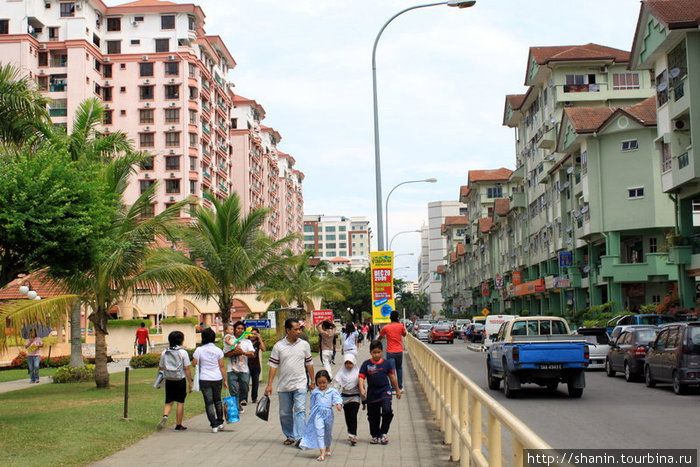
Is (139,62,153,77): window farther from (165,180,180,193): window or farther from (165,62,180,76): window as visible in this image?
(165,180,180,193): window

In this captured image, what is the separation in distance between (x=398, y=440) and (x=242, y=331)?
5.48 metres

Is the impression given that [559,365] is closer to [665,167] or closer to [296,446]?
[296,446]

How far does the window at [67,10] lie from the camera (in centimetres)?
7300

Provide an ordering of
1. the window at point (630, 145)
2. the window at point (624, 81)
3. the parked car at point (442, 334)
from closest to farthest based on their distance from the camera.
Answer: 1. the window at point (630, 145)
2. the window at point (624, 81)
3. the parked car at point (442, 334)

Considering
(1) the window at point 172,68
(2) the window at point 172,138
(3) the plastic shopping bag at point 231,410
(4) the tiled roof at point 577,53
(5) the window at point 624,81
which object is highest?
(1) the window at point 172,68

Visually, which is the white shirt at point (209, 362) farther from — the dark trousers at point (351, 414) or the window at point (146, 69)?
the window at point (146, 69)

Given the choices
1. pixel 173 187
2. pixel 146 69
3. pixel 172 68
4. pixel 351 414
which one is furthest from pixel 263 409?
pixel 146 69

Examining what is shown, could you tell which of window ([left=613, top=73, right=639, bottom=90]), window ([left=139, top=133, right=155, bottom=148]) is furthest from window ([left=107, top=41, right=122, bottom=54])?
window ([left=613, top=73, right=639, bottom=90])

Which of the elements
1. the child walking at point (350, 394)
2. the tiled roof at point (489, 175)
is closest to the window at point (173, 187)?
the tiled roof at point (489, 175)

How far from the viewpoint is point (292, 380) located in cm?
1111

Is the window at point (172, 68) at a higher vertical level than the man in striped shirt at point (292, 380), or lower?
higher

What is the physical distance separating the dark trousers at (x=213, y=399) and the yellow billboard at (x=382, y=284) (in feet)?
37.5

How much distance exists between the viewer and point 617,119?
45781 mm

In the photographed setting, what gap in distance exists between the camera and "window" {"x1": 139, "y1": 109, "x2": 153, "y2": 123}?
77375mm
